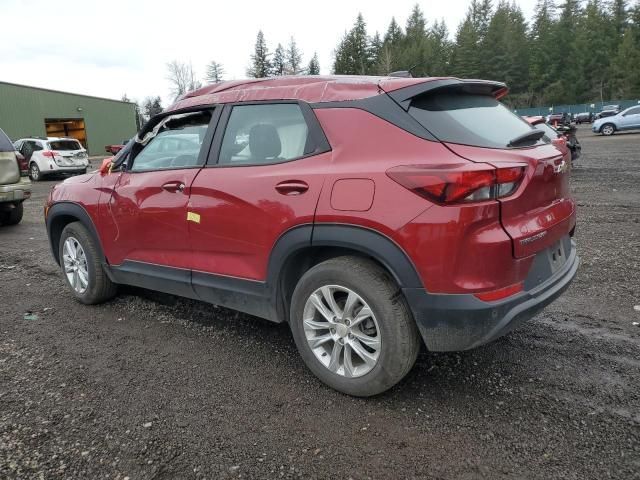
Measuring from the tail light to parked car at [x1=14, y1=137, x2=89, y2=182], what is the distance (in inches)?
758

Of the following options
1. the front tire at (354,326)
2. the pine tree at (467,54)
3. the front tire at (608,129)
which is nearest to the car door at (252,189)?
the front tire at (354,326)

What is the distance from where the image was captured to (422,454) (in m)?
2.26

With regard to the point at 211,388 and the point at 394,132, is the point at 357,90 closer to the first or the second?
the point at 394,132

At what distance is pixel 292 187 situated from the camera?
2.71 m

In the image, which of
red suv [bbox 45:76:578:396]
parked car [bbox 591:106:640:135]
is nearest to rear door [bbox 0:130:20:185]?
red suv [bbox 45:76:578:396]

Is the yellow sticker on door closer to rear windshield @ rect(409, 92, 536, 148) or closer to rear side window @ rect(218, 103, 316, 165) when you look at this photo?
rear side window @ rect(218, 103, 316, 165)

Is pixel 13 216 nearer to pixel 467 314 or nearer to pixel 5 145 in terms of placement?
pixel 5 145

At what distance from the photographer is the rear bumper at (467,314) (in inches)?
90.6

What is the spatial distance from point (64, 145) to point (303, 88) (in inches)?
745

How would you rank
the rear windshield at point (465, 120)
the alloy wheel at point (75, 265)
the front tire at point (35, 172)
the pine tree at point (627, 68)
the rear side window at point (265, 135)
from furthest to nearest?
the pine tree at point (627, 68), the front tire at point (35, 172), the alloy wheel at point (75, 265), the rear side window at point (265, 135), the rear windshield at point (465, 120)

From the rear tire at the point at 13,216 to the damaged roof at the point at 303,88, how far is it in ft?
22.4

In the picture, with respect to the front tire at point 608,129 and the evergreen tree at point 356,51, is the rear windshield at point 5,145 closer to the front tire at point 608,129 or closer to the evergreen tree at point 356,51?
the front tire at point 608,129

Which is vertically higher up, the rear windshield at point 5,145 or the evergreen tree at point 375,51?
the evergreen tree at point 375,51

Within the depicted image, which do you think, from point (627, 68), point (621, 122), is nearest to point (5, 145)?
point (621, 122)
